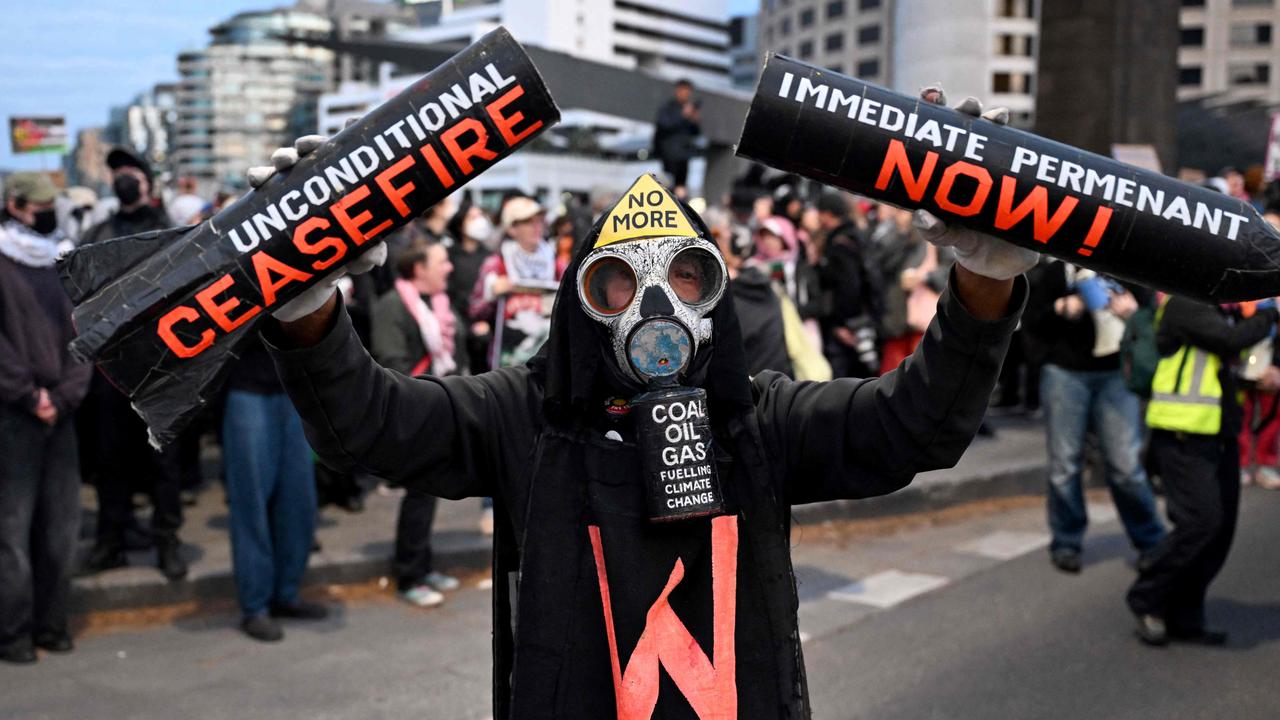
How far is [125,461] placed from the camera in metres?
7.07

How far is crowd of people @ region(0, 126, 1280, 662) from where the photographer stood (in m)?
5.76

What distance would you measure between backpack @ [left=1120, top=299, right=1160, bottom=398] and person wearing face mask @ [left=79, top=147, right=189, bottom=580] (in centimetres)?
522

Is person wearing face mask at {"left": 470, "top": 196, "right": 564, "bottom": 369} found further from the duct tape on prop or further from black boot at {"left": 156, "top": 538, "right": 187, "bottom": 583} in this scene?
the duct tape on prop

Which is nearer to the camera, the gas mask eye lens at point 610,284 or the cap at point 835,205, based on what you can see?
the gas mask eye lens at point 610,284

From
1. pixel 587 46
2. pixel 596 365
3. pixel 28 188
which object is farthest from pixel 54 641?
pixel 587 46

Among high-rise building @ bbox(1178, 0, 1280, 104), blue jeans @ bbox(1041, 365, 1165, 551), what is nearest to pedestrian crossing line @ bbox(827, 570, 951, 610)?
blue jeans @ bbox(1041, 365, 1165, 551)

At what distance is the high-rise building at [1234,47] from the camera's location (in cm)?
9081

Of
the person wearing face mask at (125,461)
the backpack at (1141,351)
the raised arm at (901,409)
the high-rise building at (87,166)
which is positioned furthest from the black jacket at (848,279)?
the high-rise building at (87,166)

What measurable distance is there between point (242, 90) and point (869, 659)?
17065cm

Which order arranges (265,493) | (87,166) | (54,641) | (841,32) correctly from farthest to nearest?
1. (841,32)
2. (87,166)
3. (265,493)
4. (54,641)

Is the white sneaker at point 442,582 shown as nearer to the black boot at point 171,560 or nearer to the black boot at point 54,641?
the black boot at point 171,560

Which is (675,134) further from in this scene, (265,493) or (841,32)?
(841,32)

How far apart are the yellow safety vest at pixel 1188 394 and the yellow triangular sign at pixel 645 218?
13.9ft

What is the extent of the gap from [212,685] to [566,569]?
380cm
